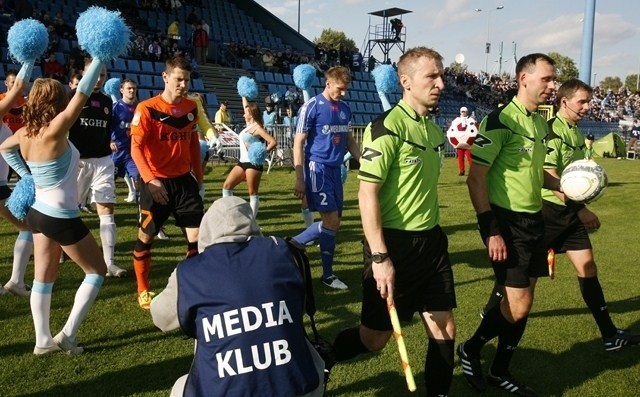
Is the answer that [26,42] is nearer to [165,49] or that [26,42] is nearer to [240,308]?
[240,308]

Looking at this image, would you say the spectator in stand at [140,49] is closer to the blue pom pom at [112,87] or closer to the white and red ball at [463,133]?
the white and red ball at [463,133]

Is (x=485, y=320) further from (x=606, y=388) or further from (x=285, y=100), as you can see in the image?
(x=285, y=100)

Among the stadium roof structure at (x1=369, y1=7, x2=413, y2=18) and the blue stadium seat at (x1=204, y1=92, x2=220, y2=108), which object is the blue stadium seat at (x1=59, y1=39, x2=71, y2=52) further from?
the stadium roof structure at (x1=369, y1=7, x2=413, y2=18)

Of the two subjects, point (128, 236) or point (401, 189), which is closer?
point (401, 189)

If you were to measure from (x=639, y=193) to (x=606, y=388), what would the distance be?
12.6m

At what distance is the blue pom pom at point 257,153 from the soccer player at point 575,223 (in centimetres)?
431

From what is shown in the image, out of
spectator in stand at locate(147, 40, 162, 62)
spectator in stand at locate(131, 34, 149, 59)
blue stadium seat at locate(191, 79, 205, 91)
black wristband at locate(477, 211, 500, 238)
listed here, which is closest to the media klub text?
black wristband at locate(477, 211, 500, 238)

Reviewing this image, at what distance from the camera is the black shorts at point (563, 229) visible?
4839 mm

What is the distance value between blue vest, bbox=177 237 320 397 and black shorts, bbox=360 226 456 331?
1079 millimetres

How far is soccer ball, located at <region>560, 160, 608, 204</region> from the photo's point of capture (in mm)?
4270

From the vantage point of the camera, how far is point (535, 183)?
4.05 meters

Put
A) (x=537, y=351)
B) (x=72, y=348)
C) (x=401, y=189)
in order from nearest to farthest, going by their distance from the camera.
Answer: (x=401, y=189) < (x=72, y=348) < (x=537, y=351)

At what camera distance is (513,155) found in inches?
156

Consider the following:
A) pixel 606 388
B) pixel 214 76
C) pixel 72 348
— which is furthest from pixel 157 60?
pixel 606 388
